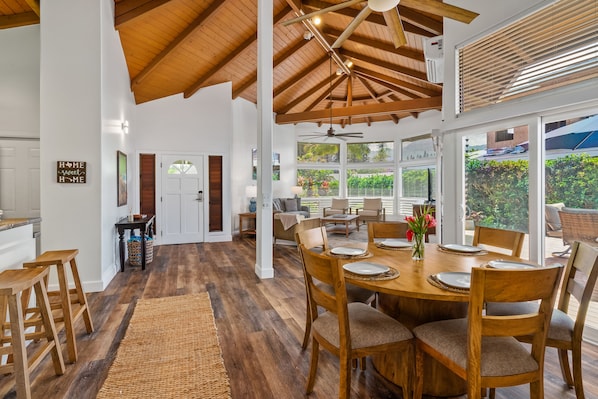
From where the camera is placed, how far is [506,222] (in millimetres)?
3061

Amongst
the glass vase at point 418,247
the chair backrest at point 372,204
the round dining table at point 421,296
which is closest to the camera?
the round dining table at point 421,296

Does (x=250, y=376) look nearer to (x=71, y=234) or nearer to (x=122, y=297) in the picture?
(x=122, y=297)

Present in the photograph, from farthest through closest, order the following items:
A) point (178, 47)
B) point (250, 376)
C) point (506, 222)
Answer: point (178, 47), point (506, 222), point (250, 376)

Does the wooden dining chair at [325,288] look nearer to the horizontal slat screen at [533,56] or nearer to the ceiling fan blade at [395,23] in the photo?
the ceiling fan blade at [395,23]

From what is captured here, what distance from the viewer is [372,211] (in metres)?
9.07

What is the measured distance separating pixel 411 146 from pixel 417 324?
8.39 m

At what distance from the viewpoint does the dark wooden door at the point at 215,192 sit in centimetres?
689

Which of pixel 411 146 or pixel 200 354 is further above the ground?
pixel 411 146

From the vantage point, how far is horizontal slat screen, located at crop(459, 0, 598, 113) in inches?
90.8

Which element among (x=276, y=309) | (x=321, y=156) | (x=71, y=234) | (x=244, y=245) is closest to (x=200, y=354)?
(x=276, y=309)

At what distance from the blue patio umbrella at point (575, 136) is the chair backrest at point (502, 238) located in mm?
897

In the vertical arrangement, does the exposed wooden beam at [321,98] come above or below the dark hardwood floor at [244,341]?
above

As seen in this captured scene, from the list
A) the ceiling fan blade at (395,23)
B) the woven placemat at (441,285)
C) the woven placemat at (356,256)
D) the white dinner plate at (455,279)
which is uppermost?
the ceiling fan blade at (395,23)

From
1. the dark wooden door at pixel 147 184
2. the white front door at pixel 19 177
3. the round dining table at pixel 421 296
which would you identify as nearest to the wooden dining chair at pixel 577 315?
the round dining table at pixel 421 296
